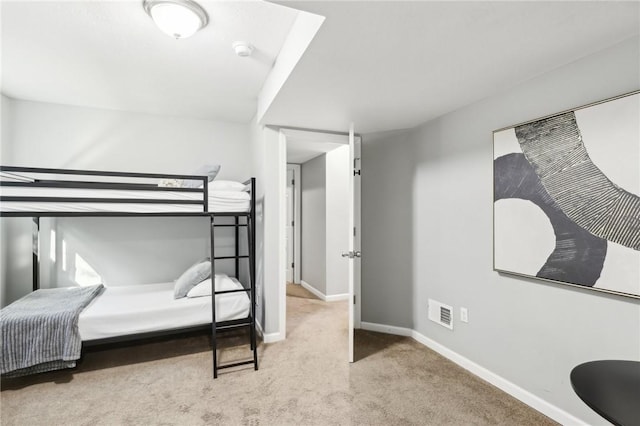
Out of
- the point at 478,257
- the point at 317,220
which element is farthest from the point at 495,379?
the point at 317,220

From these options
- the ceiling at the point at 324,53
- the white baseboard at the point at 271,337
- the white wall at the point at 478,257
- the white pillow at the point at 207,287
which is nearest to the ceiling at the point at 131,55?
the ceiling at the point at 324,53

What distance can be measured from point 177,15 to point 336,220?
11.0 feet

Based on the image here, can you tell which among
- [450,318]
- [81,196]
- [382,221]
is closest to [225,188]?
[81,196]

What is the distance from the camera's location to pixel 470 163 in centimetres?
249

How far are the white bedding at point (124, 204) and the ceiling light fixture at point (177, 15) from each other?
1308 mm

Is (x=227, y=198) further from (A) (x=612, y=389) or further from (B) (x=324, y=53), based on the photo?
(A) (x=612, y=389)

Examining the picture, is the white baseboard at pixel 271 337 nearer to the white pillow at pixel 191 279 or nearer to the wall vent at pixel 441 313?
the white pillow at pixel 191 279

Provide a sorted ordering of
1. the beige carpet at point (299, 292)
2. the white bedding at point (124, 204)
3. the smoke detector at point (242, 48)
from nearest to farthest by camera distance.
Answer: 1. the smoke detector at point (242, 48)
2. the white bedding at point (124, 204)
3. the beige carpet at point (299, 292)

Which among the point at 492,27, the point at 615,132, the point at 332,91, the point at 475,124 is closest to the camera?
the point at 492,27

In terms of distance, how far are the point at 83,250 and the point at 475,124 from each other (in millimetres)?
4055

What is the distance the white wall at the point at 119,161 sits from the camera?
10.3 feet

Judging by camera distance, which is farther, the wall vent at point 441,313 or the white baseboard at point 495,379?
the wall vent at point 441,313

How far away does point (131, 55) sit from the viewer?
226 centimetres

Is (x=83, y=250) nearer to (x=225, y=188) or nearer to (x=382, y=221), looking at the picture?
(x=225, y=188)
